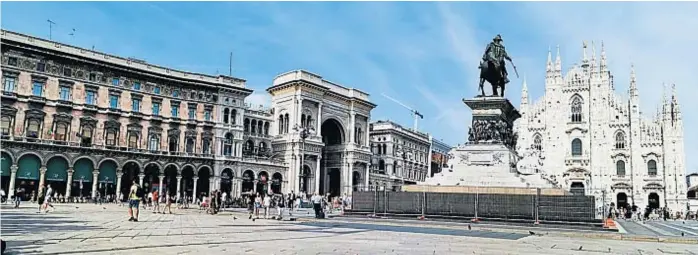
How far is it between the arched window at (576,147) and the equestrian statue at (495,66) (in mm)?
50945

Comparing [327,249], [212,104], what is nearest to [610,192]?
[212,104]

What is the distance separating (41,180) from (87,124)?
6.61 meters

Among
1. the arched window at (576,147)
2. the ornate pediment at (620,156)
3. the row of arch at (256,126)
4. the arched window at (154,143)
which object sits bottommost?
the arched window at (154,143)

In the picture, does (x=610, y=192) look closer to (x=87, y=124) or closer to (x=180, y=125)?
(x=180, y=125)

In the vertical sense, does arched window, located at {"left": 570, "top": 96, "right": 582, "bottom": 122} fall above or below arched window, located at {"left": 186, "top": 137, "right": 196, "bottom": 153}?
above

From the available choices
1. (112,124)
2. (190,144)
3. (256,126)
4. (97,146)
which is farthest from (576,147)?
(97,146)

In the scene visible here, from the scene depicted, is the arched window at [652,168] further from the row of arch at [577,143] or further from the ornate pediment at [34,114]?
the ornate pediment at [34,114]

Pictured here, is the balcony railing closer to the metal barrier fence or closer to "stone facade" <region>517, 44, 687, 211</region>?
the metal barrier fence

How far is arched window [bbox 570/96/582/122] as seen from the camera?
69.9 m

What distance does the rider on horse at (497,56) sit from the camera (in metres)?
23.0

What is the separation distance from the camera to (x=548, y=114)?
232 ft

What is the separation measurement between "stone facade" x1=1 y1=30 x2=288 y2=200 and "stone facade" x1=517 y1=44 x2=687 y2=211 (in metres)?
33.1

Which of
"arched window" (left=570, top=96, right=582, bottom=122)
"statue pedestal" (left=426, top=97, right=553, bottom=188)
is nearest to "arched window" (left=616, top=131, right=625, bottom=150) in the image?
"arched window" (left=570, top=96, right=582, bottom=122)

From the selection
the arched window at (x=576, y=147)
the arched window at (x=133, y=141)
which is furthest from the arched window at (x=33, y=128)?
the arched window at (x=576, y=147)
